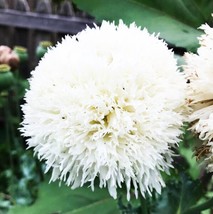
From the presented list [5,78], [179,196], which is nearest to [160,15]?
[179,196]

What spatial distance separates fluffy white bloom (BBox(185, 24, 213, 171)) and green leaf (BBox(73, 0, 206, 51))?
0.16m

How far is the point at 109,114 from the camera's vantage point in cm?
40

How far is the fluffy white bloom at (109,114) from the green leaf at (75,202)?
8.7 inches

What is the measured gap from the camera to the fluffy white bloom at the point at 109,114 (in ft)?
1.28

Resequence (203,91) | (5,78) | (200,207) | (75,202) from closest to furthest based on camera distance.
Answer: (203,91), (200,207), (75,202), (5,78)

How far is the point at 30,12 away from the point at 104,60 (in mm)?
1673

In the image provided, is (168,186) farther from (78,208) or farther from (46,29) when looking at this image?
(46,29)

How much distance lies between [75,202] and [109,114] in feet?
0.87

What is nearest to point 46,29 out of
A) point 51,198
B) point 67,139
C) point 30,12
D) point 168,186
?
point 30,12

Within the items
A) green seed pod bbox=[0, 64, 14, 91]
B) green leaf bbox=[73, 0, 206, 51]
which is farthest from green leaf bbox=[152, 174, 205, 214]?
green seed pod bbox=[0, 64, 14, 91]

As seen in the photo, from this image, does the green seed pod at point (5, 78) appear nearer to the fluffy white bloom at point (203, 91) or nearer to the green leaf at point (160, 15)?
the green leaf at point (160, 15)

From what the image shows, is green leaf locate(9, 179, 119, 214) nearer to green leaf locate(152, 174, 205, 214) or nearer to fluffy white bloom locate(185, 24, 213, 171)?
green leaf locate(152, 174, 205, 214)

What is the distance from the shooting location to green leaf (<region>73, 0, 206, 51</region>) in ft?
1.86

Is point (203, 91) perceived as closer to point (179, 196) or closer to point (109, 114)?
point (109, 114)
